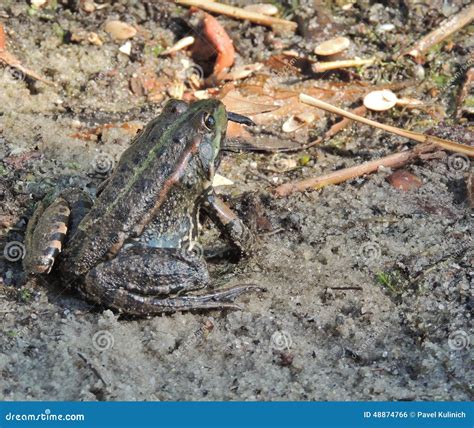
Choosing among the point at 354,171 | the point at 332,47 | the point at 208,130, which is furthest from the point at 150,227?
the point at 332,47

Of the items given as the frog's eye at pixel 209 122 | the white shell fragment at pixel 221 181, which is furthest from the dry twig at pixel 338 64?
the frog's eye at pixel 209 122

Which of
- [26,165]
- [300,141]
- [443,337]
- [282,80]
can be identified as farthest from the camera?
[282,80]

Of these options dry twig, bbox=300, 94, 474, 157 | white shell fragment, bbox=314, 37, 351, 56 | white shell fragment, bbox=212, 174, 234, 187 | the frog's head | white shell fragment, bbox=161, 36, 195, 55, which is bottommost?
white shell fragment, bbox=212, 174, 234, 187

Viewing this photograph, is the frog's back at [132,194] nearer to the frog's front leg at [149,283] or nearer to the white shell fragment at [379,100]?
the frog's front leg at [149,283]

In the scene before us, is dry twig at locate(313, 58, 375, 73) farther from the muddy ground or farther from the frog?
the frog

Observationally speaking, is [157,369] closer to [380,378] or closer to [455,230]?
[380,378]

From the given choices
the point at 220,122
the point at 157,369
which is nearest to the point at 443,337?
the point at 157,369

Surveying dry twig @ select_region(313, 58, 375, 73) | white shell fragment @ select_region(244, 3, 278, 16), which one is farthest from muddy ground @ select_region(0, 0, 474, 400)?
dry twig @ select_region(313, 58, 375, 73)
